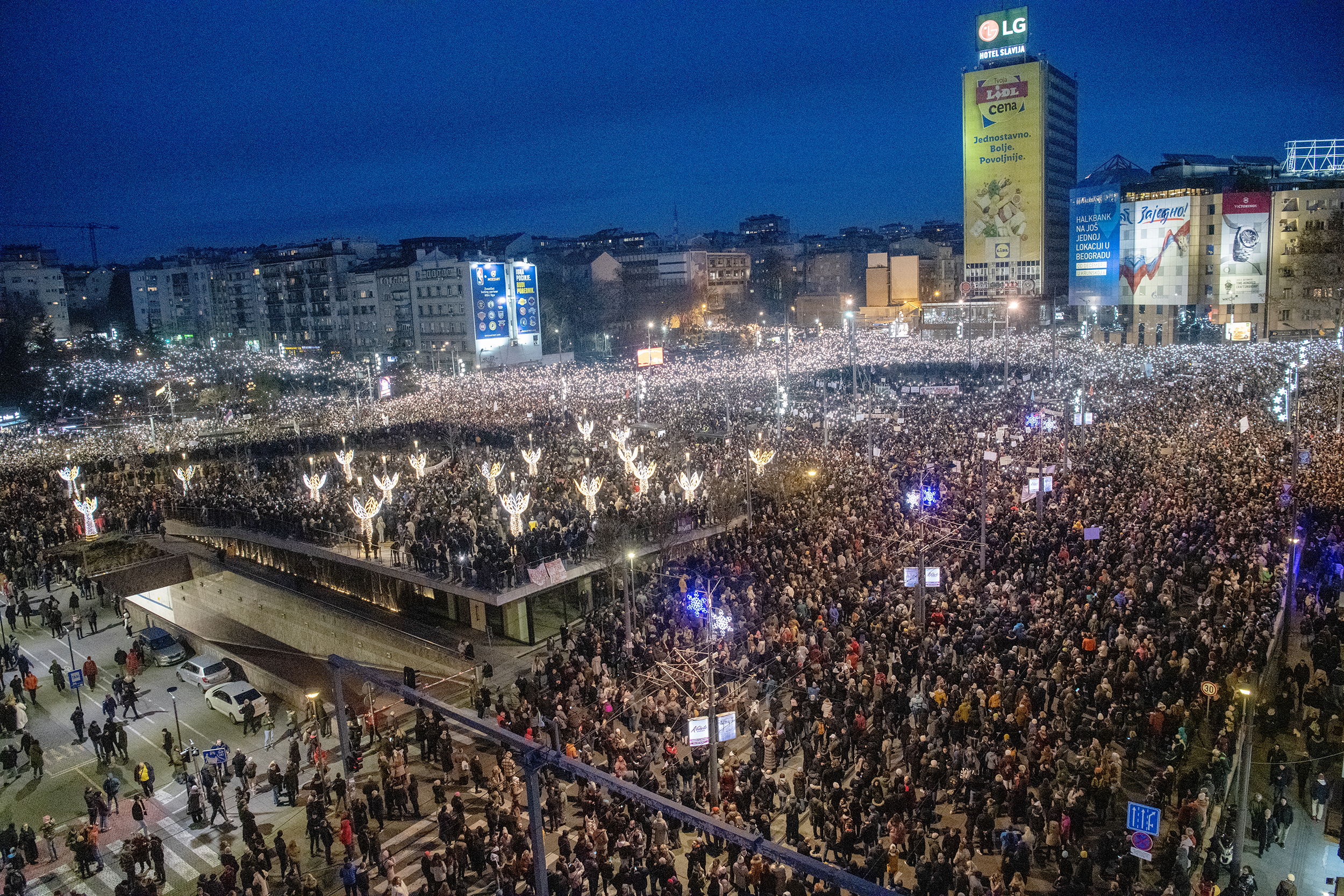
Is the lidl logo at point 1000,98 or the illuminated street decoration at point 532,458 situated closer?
the illuminated street decoration at point 532,458

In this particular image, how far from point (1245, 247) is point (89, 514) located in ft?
255

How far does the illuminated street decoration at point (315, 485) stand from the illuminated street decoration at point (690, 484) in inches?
460

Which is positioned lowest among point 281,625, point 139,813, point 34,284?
point 281,625

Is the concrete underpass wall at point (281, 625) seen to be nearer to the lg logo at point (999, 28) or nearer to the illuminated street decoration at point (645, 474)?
the illuminated street decoration at point (645, 474)

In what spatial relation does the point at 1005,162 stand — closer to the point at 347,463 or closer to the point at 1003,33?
the point at 1003,33

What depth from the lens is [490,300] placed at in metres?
80.6

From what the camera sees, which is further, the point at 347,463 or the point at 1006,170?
the point at 1006,170

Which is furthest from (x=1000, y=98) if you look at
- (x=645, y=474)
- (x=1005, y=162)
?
(x=645, y=474)

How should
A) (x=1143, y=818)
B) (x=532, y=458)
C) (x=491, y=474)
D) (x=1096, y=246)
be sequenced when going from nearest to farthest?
(x=1143, y=818) < (x=491, y=474) < (x=532, y=458) < (x=1096, y=246)

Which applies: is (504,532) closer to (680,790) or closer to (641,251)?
(680,790)

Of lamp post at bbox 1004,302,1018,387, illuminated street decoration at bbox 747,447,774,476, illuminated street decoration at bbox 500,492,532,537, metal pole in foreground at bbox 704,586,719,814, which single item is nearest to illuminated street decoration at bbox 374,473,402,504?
illuminated street decoration at bbox 500,492,532,537

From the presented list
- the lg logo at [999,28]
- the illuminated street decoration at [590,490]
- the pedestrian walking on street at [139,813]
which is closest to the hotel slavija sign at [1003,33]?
the lg logo at [999,28]

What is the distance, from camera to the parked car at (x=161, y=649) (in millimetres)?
22547

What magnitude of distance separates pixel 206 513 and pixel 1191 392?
1566 inches
